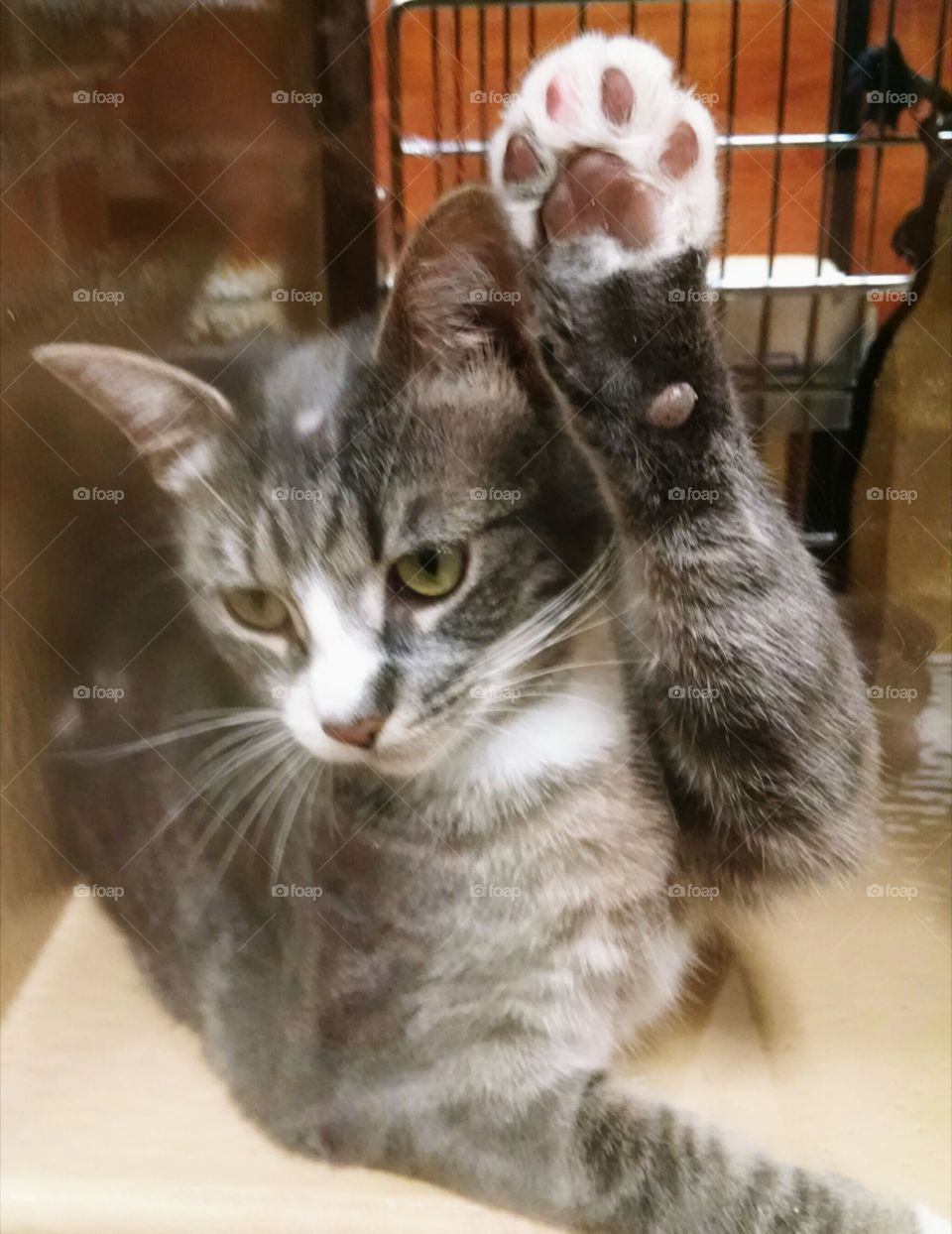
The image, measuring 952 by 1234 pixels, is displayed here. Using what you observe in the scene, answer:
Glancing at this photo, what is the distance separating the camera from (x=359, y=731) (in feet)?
1.70

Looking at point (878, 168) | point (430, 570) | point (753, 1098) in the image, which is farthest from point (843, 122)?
point (753, 1098)

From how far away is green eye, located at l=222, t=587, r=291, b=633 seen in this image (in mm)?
562

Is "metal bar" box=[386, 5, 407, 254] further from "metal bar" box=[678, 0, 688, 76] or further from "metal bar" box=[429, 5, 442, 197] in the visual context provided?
"metal bar" box=[678, 0, 688, 76]

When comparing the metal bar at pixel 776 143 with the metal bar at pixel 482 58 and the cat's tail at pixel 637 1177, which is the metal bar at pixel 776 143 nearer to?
the metal bar at pixel 482 58

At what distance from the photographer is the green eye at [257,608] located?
0.56 m

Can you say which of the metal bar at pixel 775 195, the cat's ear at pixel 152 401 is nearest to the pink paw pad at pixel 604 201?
the metal bar at pixel 775 195

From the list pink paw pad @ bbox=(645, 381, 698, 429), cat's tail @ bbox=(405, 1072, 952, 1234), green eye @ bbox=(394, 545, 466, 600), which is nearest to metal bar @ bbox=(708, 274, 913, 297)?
pink paw pad @ bbox=(645, 381, 698, 429)

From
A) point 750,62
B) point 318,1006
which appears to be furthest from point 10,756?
point 750,62

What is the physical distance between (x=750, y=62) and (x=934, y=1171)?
63 centimetres

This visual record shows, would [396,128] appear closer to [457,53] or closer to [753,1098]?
[457,53]

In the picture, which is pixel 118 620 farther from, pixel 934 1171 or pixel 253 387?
pixel 934 1171

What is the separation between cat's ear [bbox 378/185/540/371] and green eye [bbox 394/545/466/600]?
0.32ft

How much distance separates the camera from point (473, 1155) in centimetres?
58

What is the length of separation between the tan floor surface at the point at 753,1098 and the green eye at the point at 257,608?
313mm
